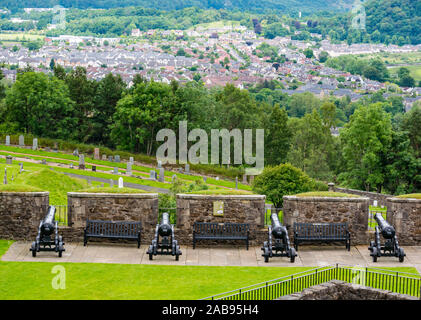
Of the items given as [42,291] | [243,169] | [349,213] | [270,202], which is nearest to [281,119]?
[243,169]

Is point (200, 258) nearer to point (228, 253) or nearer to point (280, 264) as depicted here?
point (228, 253)

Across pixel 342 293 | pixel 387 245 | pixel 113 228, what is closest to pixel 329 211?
pixel 387 245

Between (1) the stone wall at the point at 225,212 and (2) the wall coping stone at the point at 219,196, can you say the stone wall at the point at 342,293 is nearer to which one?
(1) the stone wall at the point at 225,212

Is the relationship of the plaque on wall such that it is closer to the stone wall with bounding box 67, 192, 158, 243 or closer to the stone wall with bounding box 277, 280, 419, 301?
the stone wall with bounding box 67, 192, 158, 243

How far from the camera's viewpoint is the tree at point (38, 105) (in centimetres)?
7112

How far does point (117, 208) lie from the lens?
21.1 meters

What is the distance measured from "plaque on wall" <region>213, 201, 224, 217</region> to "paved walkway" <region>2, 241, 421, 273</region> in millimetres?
1131

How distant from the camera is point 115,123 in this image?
7544 cm

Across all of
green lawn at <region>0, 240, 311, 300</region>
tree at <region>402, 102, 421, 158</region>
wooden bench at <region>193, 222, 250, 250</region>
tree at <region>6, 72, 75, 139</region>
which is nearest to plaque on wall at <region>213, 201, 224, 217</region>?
wooden bench at <region>193, 222, 250, 250</region>

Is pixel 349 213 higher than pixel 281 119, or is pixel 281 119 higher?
pixel 281 119

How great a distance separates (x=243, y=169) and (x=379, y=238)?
5097 cm

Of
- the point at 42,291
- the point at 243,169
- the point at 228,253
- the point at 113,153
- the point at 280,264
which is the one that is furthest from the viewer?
the point at 243,169

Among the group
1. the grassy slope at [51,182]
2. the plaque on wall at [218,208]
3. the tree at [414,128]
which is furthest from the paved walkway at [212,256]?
the tree at [414,128]

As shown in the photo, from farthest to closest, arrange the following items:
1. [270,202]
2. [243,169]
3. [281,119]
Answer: [281,119] < [243,169] < [270,202]
